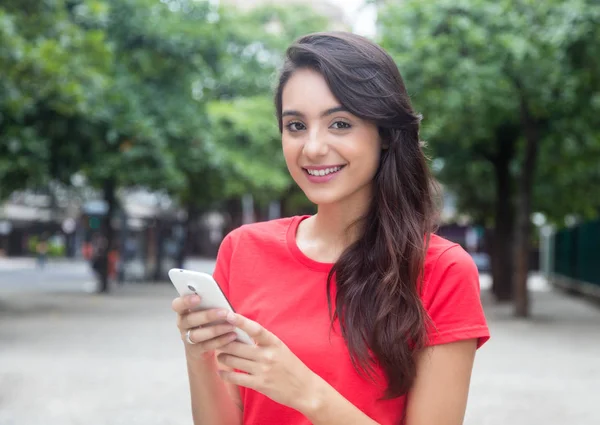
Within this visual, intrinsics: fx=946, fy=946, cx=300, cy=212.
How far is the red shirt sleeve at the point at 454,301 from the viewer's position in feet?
6.74

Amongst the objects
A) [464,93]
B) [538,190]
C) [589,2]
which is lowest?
[538,190]

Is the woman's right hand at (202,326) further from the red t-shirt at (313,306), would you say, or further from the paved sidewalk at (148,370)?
the paved sidewalk at (148,370)

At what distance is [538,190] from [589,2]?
1151 centimetres

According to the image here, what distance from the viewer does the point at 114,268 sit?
31.7 meters

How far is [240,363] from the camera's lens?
1.95m

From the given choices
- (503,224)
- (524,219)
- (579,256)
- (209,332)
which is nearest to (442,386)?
(209,332)

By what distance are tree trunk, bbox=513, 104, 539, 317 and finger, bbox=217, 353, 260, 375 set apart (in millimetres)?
16176

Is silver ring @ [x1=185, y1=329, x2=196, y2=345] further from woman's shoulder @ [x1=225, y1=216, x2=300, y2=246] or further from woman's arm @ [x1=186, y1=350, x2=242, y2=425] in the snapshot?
woman's shoulder @ [x1=225, y1=216, x2=300, y2=246]

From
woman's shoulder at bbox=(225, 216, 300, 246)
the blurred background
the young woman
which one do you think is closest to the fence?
the blurred background

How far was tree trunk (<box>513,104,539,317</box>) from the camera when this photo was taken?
17828 millimetres

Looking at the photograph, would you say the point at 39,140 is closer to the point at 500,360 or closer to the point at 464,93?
the point at 464,93

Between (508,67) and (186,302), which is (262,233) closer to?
(186,302)

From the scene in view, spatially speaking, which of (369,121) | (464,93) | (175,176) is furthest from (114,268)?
(369,121)

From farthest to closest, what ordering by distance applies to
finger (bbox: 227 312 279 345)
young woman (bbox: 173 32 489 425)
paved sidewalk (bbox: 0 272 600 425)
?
1. paved sidewalk (bbox: 0 272 600 425)
2. young woman (bbox: 173 32 489 425)
3. finger (bbox: 227 312 279 345)
